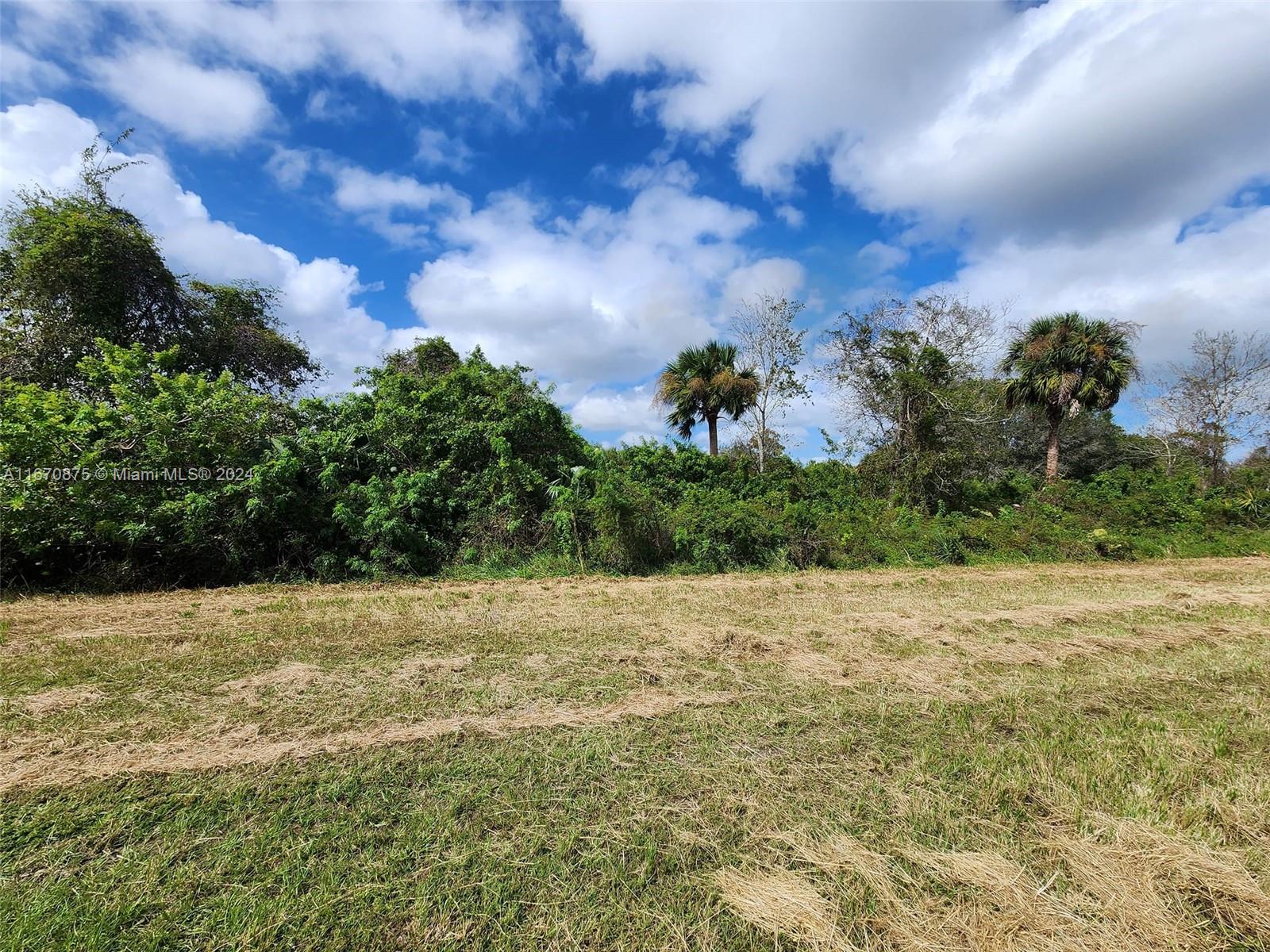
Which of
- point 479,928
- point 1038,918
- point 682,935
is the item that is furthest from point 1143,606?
point 479,928

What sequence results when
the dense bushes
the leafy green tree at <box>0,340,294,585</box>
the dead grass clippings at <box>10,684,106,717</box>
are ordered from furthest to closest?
the dense bushes, the leafy green tree at <box>0,340,294,585</box>, the dead grass clippings at <box>10,684,106,717</box>

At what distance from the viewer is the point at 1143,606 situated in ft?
19.5

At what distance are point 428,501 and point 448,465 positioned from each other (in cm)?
81

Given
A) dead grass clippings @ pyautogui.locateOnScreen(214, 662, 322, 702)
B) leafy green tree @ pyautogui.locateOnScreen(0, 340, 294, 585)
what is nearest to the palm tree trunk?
dead grass clippings @ pyautogui.locateOnScreen(214, 662, 322, 702)

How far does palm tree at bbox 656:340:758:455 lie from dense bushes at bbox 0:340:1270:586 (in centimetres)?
329

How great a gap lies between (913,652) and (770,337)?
12747mm

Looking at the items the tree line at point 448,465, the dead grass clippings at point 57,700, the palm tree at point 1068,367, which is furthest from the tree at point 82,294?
the palm tree at point 1068,367

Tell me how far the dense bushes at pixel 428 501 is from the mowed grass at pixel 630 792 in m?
2.72

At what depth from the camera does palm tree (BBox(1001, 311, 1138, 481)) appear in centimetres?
1428

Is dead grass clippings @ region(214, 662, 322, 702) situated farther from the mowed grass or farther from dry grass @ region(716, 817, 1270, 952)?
dry grass @ region(716, 817, 1270, 952)

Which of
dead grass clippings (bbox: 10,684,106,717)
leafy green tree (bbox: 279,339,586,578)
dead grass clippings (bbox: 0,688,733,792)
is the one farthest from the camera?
leafy green tree (bbox: 279,339,586,578)

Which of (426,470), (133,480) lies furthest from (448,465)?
(133,480)

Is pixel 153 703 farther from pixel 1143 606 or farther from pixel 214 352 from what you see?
Result: pixel 214 352

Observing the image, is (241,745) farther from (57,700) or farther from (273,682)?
(57,700)
